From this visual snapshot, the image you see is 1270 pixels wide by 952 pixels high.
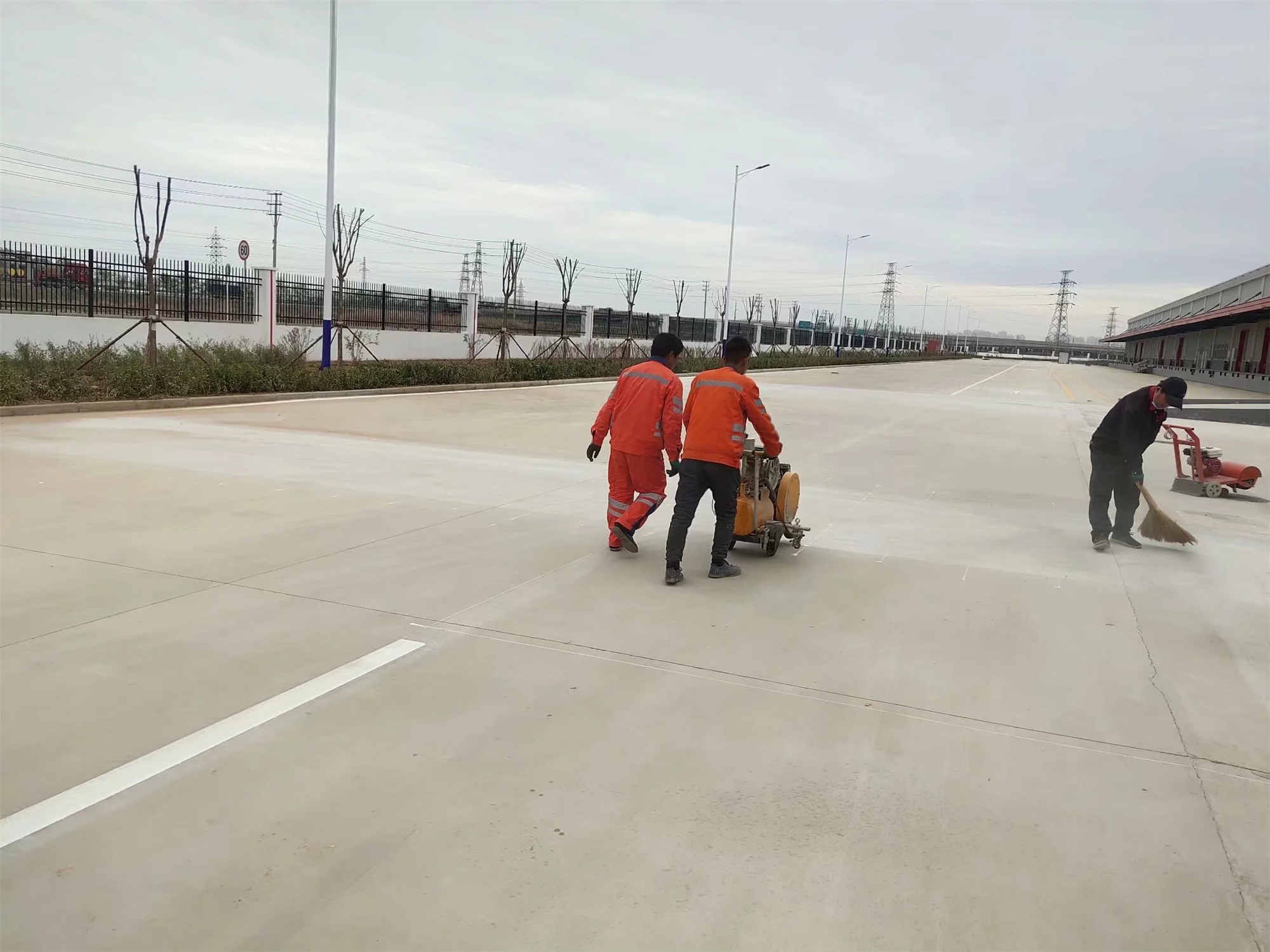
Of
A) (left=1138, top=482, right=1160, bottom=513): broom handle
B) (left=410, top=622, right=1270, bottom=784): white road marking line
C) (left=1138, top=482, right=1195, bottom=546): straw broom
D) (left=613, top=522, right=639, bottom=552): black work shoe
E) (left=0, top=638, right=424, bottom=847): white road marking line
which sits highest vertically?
(left=1138, top=482, right=1160, bottom=513): broom handle

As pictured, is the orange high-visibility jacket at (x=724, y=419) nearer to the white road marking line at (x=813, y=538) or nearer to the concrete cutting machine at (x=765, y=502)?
the concrete cutting machine at (x=765, y=502)

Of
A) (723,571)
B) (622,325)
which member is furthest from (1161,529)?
(622,325)

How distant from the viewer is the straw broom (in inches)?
339

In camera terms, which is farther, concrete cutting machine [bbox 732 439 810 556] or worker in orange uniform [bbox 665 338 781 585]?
concrete cutting machine [bbox 732 439 810 556]

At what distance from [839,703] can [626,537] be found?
3088 mm

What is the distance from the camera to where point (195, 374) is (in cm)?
1831

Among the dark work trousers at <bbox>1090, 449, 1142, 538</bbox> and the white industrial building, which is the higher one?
the white industrial building

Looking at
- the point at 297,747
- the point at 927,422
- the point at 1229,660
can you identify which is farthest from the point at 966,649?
the point at 927,422

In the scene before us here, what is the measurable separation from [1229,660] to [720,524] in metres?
3.35

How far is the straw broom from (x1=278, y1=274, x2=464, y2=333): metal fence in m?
23.7

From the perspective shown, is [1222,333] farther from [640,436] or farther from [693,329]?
[640,436]

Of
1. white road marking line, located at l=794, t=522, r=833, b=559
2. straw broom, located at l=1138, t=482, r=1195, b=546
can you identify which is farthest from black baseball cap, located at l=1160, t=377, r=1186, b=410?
white road marking line, located at l=794, t=522, r=833, b=559

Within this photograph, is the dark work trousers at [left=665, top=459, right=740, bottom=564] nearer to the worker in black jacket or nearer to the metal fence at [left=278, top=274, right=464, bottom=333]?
→ the worker in black jacket

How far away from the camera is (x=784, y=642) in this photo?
5.66m
